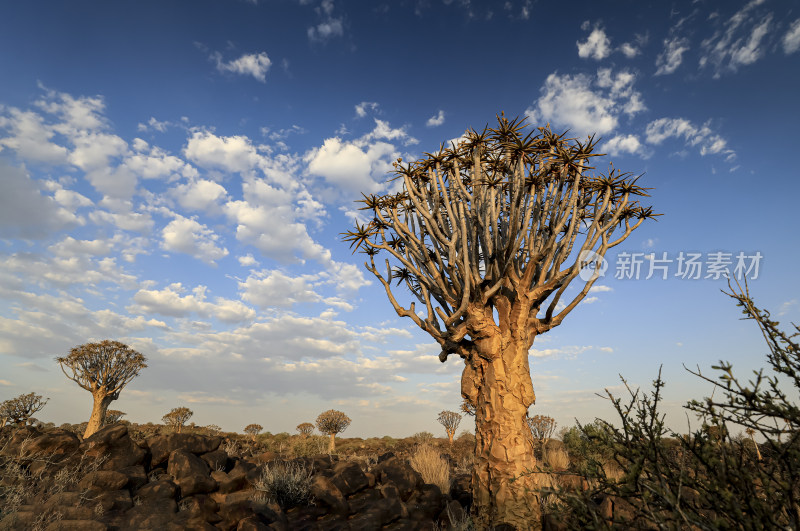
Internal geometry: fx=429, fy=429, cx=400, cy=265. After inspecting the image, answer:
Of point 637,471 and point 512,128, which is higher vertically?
point 512,128

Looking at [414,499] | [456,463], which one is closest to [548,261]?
[414,499]

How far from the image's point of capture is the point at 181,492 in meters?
8.29

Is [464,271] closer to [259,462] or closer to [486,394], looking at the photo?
[486,394]

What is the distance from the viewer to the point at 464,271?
8.06 metres

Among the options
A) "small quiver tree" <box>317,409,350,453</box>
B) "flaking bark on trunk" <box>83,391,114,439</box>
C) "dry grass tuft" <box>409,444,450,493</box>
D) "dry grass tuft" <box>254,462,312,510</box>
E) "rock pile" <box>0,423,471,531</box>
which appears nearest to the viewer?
"rock pile" <box>0,423,471,531</box>

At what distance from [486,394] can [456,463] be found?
398 inches

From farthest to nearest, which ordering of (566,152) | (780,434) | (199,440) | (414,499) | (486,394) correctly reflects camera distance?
1. (199,440)
2. (414,499)
3. (566,152)
4. (486,394)
5. (780,434)

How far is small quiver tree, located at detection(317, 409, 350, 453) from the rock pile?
17.2 meters

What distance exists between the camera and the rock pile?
22.6 feet

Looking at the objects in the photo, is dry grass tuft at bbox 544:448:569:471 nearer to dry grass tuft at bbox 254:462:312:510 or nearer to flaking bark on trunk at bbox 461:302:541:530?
flaking bark on trunk at bbox 461:302:541:530

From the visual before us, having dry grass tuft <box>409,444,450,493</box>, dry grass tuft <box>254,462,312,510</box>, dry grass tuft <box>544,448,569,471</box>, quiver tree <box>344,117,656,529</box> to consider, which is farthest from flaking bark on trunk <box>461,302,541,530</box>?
dry grass tuft <box>544,448,569,471</box>

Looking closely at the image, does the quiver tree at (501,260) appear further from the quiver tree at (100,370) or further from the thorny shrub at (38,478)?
the quiver tree at (100,370)

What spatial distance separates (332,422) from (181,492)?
1914 centimetres

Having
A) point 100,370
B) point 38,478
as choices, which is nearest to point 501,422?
point 38,478
